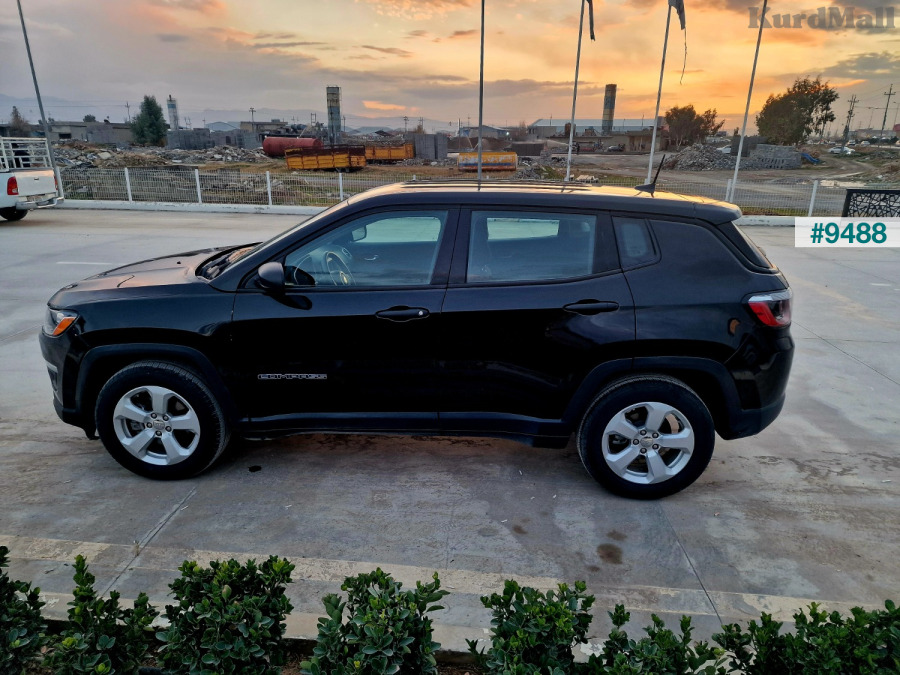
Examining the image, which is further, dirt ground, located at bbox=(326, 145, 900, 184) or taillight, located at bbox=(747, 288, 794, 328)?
dirt ground, located at bbox=(326, 145, 900, 184)

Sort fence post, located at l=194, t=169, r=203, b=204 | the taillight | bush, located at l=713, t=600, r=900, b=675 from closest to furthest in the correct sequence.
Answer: bush, located at l=713, t=600, r=900, b=675
the taillight
fence post, located at l=194, t=169, r=203, b=204

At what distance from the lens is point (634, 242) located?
349 centimetres

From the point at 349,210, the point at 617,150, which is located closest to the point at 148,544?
the point at 349,210

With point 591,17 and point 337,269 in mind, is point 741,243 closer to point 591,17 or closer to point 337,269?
point 337,269

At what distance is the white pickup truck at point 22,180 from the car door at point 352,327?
1407 centimetres

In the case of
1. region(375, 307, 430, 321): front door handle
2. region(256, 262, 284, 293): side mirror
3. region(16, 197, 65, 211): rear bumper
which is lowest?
region(16, 197, 65, 211): rear bumper

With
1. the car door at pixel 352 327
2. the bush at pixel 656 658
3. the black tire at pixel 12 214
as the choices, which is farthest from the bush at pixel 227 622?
the black tire at pixel 12 214

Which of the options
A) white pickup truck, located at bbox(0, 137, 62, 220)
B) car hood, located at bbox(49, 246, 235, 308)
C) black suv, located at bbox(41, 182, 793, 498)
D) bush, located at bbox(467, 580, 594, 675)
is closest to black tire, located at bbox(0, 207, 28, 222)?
white pickup truck, located at bbox(0, 137, 62, 220)

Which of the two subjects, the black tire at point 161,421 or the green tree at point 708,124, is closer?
the black tire at point 161,421

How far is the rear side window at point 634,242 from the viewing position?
3.46 metres

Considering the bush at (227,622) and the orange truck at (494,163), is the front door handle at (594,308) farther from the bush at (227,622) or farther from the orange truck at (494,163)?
the orange truck at (494,163)

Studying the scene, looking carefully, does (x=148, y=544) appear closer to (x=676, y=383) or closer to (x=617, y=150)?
(x=676, y=383)

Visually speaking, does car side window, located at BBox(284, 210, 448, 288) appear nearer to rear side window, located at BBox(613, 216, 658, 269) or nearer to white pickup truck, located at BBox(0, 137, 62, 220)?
rear side window, located at BBox(613, 216, 658, 269)

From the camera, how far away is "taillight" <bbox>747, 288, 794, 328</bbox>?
3363 millimetres
